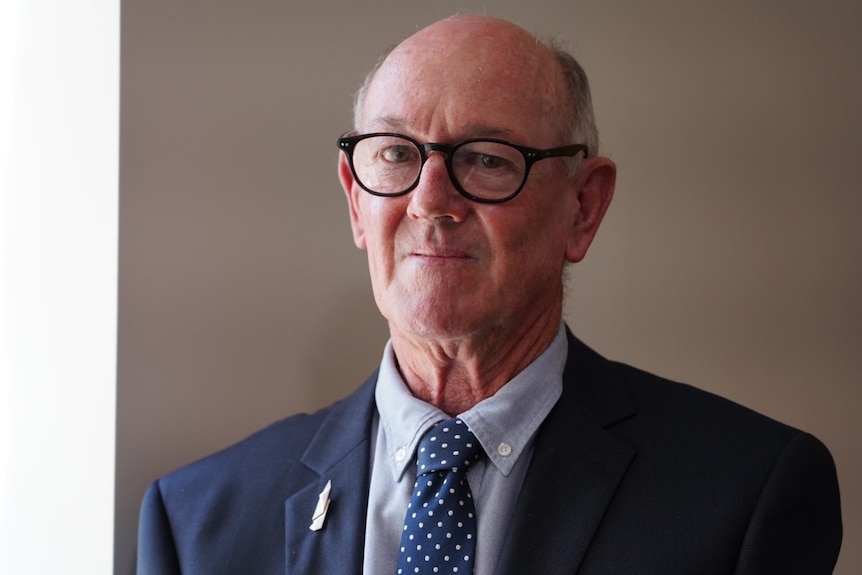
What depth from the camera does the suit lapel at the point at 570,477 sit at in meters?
1.49

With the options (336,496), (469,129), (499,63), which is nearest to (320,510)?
(336,496)

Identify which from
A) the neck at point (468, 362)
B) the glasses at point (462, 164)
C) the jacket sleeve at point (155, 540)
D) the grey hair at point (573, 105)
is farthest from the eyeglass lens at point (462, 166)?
the jacket sleeve at point (155, 540)

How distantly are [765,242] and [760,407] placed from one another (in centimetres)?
35

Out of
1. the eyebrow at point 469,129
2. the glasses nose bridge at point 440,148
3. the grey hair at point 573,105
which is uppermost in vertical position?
the grey hair at point 573,105

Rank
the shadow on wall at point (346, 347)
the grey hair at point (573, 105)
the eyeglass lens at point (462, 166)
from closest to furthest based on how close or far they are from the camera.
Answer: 1. the eyeglass lens at point (462, 166)
2. the grey hair at point (573, 105)
3. the shadow on wall at point (346, 347)

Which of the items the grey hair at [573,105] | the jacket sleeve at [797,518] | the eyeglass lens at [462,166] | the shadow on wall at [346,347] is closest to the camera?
the jacket sleeve at [797,518]

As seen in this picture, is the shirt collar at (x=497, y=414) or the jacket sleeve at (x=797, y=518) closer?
the jacket sleeve at (x=797, y=518)

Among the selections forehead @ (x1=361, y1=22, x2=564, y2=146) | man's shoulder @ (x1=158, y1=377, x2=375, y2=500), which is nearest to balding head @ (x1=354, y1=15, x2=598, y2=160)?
forehead @ (x1=361, y1=22, x2=564, y2=146)

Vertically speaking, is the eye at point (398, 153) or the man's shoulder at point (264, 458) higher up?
the eye at point (398, 153)

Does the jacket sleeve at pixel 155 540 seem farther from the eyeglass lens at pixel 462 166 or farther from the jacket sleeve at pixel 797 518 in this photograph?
the jacket sleeve at pixel 797 518

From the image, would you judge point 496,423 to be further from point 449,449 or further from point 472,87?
point 472,87

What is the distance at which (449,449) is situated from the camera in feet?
5.20

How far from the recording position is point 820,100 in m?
2.11

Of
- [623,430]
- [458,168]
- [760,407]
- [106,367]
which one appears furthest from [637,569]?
[106,367]
